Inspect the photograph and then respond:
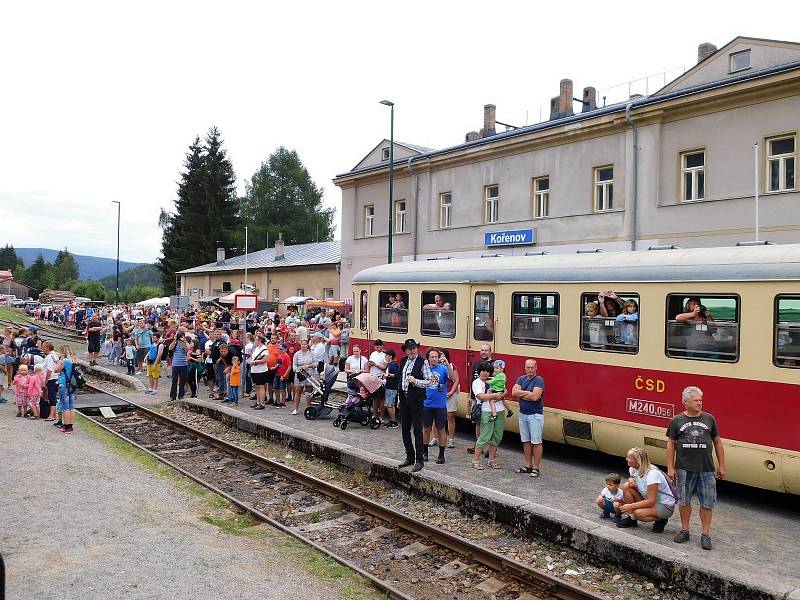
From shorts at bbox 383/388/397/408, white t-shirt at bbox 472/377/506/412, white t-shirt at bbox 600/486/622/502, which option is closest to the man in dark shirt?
white t-shirt at bbox 600/486/622/502

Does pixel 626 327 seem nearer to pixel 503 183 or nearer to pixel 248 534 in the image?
pixel 248 534

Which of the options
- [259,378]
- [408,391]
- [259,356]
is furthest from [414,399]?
[259,378]

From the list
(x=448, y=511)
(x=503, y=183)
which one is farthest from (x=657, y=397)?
(x=503, y=183)

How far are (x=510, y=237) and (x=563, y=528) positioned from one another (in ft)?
64.4

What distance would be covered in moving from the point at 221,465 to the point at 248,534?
386 cm

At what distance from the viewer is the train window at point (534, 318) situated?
11172 millimetres

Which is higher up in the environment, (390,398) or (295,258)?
(295,258)

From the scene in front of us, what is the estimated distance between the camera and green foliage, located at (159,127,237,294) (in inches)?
2687

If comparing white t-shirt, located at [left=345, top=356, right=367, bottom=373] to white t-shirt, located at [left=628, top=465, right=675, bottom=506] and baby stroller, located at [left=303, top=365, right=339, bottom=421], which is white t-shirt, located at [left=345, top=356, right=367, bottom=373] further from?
white t-shirt, located at [left=628, top=465, right=675, bottom=506]

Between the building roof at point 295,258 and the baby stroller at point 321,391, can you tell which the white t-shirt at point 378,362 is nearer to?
the baby stroller at point 321,391

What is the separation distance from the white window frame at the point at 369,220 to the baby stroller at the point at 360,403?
2001 centimetres

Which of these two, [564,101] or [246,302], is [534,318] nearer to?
[246,302]

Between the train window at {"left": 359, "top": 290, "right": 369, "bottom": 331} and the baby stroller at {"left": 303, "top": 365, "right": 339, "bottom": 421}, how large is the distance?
1179 mm

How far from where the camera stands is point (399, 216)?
105ft
